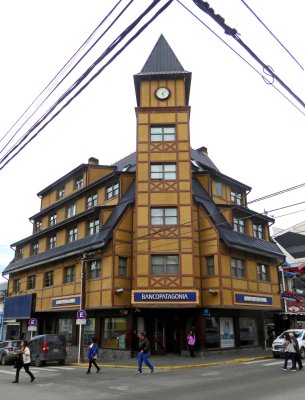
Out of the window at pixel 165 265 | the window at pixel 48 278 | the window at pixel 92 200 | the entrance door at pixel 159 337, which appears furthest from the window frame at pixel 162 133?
the window at pixel 48 278

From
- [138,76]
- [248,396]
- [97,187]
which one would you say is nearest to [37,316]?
[97,187]

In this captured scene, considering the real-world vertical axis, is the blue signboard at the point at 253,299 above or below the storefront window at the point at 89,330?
above

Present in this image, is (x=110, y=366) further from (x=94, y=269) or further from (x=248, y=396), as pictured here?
(x=248, y=396)

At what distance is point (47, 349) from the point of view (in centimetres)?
2348

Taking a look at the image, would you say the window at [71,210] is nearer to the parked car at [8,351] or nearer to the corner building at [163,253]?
the corner building at [163,253]

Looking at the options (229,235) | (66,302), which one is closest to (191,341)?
(229,235)

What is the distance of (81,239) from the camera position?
31.2 metres

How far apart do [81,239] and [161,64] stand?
14.6 meters

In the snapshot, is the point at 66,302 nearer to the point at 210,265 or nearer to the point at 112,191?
the point at 112,191

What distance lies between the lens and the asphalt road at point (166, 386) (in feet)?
37.1

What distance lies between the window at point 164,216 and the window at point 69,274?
864cm

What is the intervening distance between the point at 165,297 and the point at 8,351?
11.0 meters

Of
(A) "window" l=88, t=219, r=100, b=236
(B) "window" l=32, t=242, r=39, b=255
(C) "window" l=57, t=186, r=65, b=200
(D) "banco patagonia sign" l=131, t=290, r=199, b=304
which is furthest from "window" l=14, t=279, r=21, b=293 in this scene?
(D) "banco patagonia sign" l=131, t=290, r=199, b=304

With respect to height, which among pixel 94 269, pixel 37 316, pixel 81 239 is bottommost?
pixel 37 316
